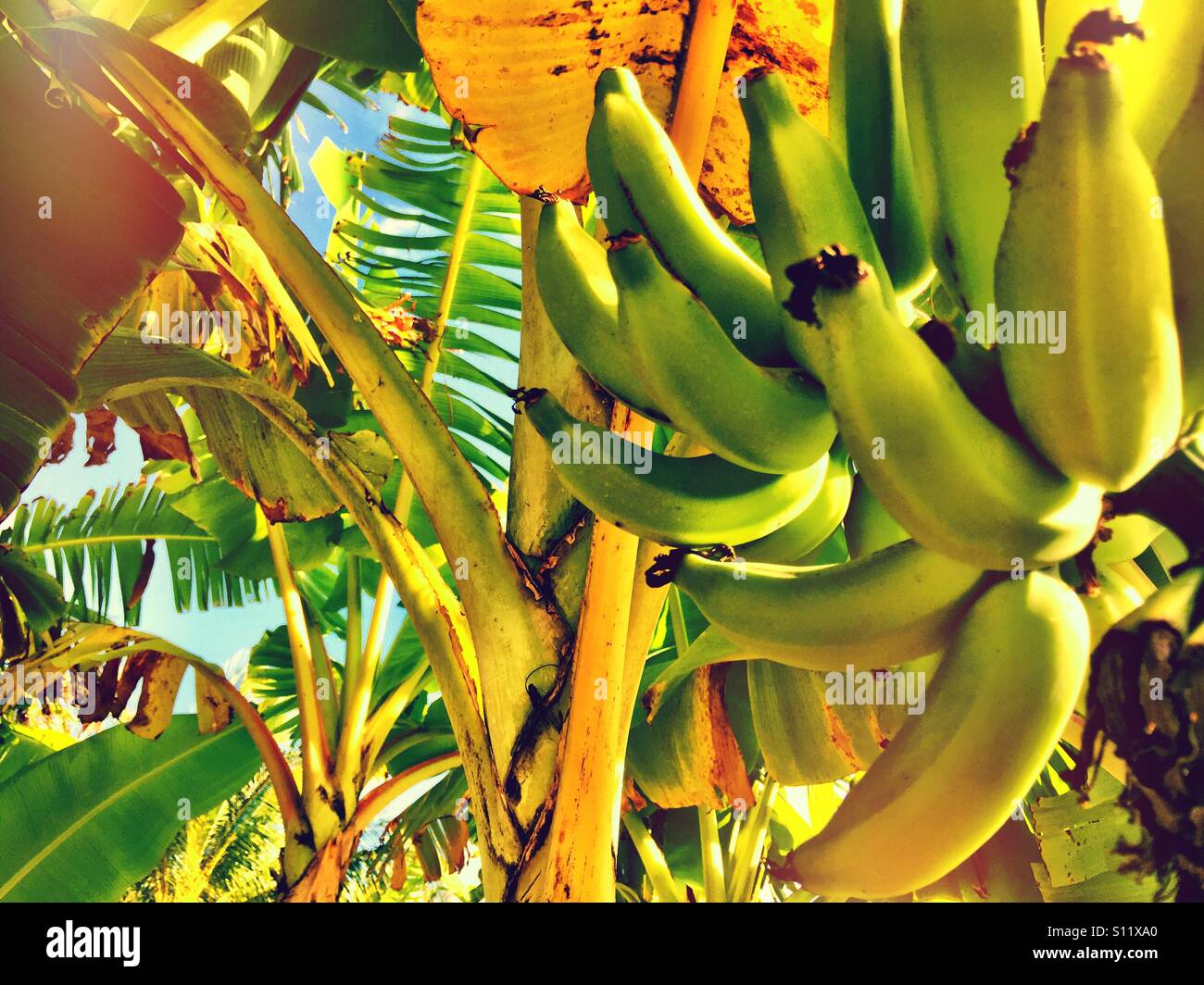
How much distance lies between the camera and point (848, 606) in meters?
0.50

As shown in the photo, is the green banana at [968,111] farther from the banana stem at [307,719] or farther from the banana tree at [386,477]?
the banana stem at [307,719]

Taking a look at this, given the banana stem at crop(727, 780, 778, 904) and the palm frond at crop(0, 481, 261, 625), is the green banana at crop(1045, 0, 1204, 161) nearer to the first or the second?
the banana stem at crop(727, 780, 778, 904)

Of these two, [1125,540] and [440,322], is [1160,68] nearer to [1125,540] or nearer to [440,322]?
[1125,540]

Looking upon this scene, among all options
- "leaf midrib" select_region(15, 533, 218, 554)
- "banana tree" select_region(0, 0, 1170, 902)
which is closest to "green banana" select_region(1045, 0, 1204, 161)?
"banana tree" select_region(0, 0, 1170, 902)

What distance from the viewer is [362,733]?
2.11m

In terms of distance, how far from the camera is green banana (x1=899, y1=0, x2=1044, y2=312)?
0.51 meters

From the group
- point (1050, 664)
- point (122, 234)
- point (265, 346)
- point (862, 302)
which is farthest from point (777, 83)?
point (265, 346)

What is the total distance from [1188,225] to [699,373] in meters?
0.25

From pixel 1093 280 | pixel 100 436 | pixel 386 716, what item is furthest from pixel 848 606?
pixel 386 716

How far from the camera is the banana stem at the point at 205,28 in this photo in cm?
125

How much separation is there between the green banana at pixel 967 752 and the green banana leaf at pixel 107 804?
1696 millimetres

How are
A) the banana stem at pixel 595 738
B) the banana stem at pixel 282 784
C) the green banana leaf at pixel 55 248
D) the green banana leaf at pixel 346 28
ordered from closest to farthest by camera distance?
the banana stem at pixel 595 738
the green banana leaf at pixel 55 248
the green banana leaf at pixel 346 28
the banana stem at pixel 282 784

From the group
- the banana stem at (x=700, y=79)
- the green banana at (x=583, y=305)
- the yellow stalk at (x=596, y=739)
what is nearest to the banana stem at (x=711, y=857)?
the yellow stalk at (x=596, y=739)

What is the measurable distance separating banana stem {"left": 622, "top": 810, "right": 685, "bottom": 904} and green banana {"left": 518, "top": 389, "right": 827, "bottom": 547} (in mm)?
1641
